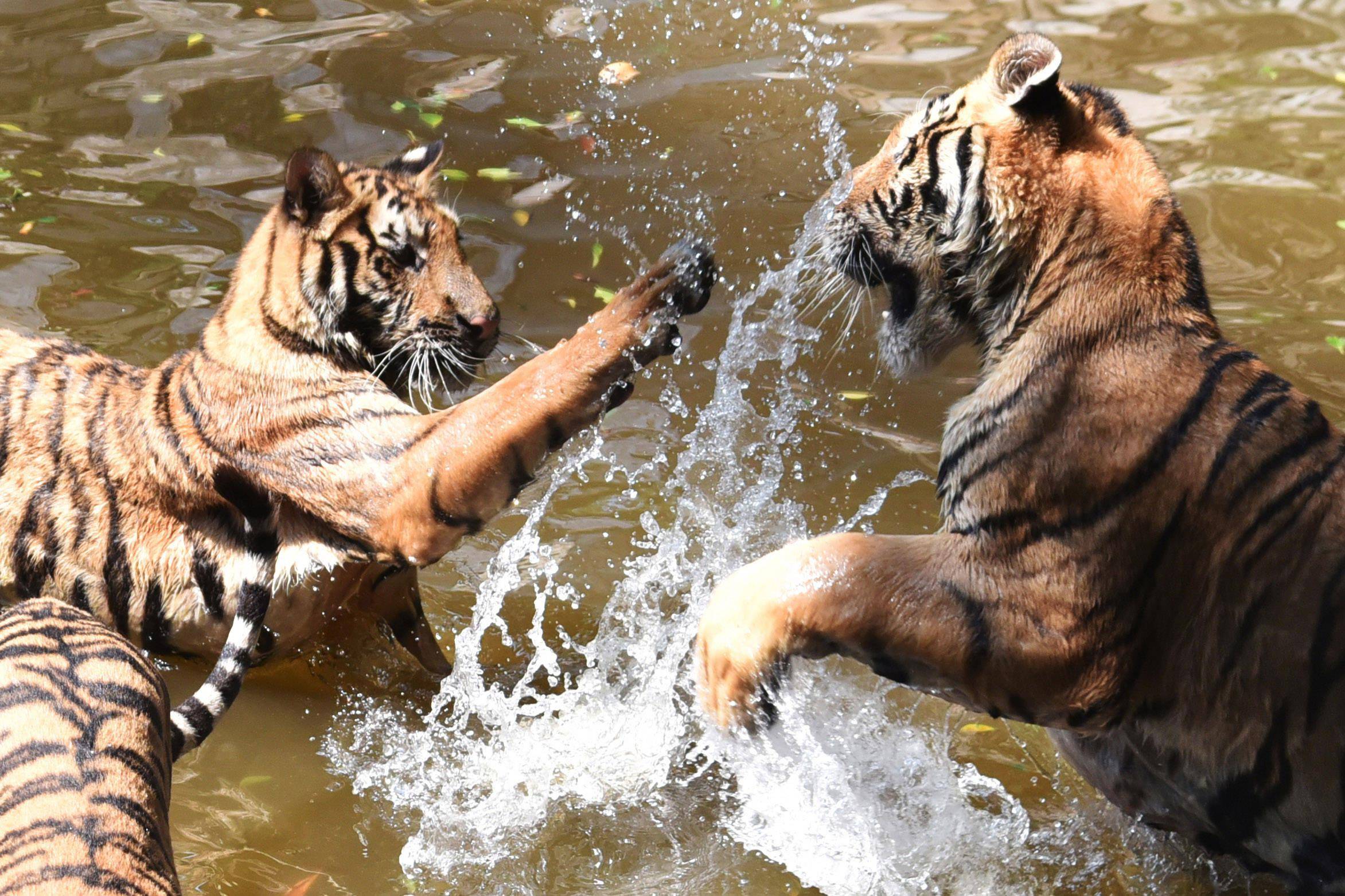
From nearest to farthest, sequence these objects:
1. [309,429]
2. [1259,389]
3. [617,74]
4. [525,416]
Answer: [1259,389] < [525,416] < [309,429] < [617,74]

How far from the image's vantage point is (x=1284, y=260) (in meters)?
5.46

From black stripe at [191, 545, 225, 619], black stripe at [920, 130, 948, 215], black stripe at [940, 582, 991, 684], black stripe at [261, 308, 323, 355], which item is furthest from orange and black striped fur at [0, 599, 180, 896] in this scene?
black stripe at [920, 130, 948, 215]

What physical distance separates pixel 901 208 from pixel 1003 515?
75 centimetres

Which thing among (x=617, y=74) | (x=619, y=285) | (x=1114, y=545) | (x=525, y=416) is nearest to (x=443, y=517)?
(x=525, y=416)

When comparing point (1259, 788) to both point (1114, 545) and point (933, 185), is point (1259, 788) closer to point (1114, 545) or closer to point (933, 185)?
point (1114, 545)

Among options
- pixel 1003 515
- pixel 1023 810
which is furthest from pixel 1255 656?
pixel 1023 810

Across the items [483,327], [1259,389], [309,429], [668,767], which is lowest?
[668,767]

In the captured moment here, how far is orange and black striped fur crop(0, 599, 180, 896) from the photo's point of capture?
231 cm

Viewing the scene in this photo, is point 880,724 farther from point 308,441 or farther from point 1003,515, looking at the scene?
point 308,441

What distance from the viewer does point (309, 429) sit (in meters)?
3.38

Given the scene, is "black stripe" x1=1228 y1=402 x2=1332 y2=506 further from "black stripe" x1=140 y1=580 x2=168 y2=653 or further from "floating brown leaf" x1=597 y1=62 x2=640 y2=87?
"floating brown leaf" x1=597 y1=62 x2=640 y2=87

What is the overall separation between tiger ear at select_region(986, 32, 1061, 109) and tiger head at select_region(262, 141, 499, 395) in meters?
1.42

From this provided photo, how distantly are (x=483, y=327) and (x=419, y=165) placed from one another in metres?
0.55

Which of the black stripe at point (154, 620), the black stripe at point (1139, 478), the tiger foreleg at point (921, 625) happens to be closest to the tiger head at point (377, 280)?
the black stripe at point (154, 620)
